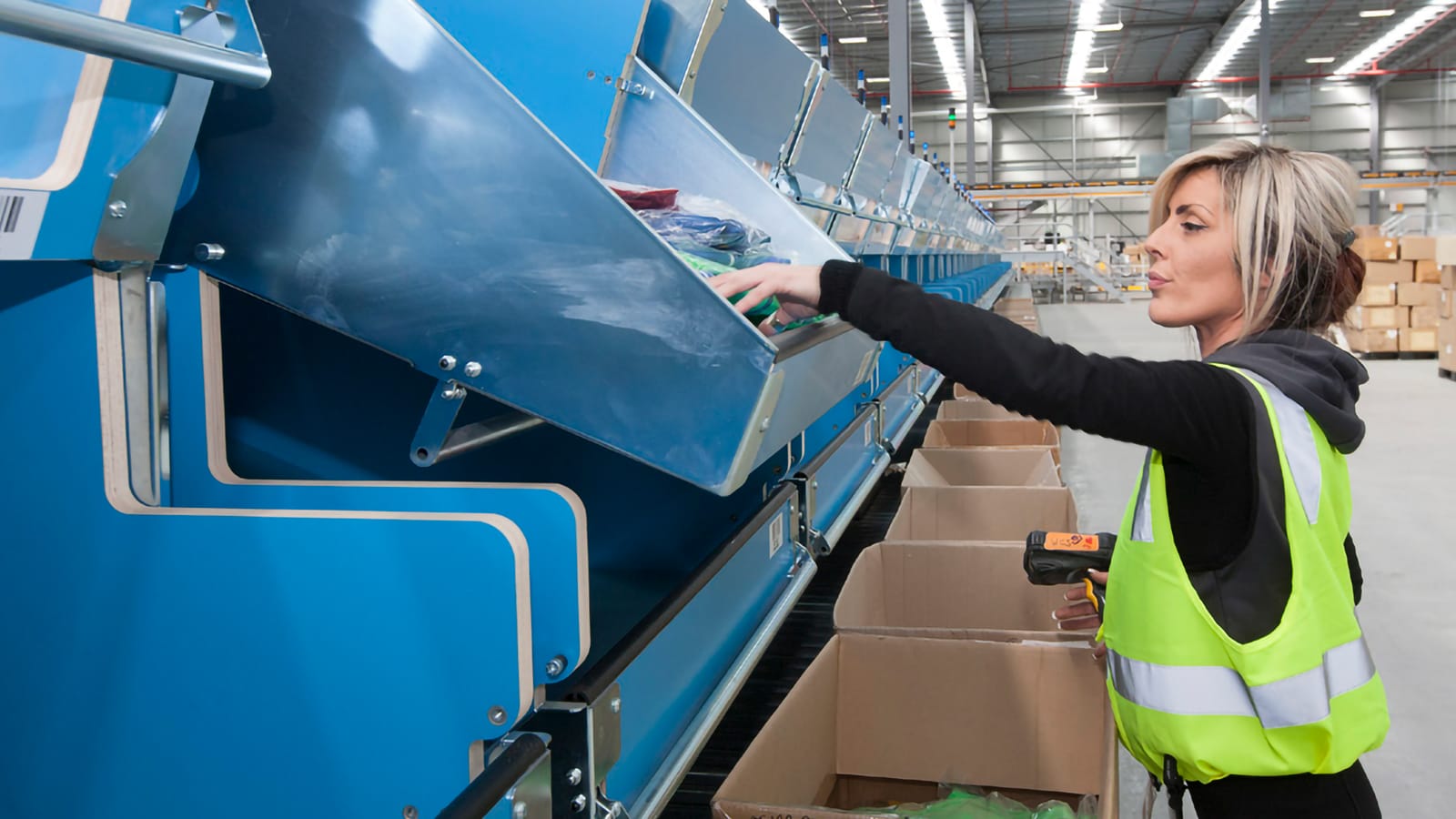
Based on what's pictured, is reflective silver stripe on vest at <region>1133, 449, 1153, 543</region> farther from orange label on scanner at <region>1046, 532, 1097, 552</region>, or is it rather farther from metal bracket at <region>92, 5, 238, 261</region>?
metal bracket at <region>92, 5, 238, 261</region>

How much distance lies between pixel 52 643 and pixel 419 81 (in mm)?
534

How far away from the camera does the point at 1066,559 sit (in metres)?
1.80

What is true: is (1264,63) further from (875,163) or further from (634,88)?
(634,88)

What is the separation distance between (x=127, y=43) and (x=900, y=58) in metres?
7.83

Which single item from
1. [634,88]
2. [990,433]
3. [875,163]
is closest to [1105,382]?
[634,88]

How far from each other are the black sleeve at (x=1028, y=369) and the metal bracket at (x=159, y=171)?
564 mm

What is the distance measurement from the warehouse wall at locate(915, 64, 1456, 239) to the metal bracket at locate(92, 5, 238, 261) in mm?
23633

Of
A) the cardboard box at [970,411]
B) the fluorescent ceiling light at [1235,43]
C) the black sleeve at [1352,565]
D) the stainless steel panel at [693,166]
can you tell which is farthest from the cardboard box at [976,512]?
the fluorescent ceiling light at [1235,43]

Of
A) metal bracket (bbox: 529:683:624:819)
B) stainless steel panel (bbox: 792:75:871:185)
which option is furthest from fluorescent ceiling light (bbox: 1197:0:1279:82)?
metal bracket (bbox: 529:683:624:819)

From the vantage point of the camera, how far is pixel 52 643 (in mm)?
888

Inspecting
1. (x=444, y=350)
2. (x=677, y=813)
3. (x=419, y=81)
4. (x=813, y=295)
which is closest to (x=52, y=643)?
(x=444, y=350)

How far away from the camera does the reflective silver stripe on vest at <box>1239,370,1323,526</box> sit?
1139 millimetres

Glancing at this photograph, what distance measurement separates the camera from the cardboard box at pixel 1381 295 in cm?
1019

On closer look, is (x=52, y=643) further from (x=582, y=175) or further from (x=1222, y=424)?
(x=1222, y=424)
